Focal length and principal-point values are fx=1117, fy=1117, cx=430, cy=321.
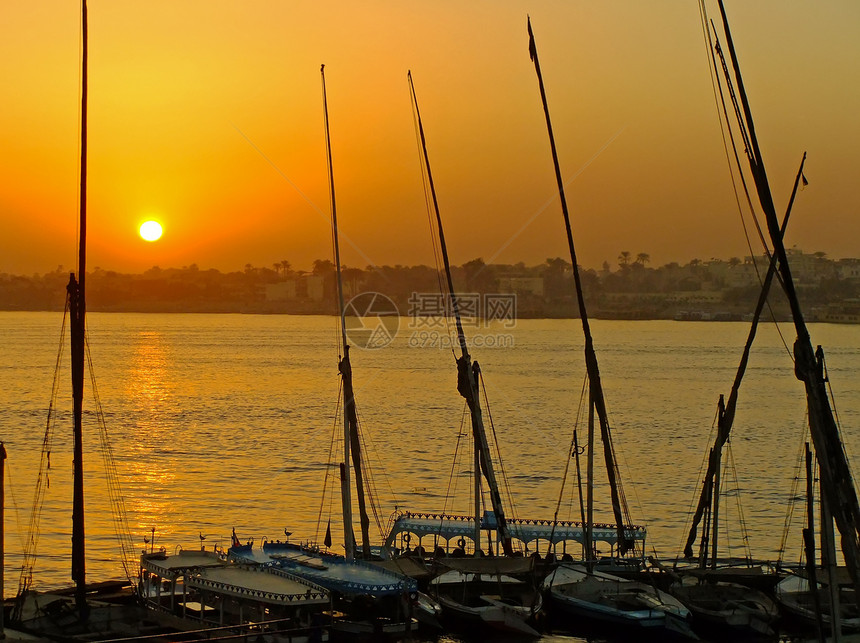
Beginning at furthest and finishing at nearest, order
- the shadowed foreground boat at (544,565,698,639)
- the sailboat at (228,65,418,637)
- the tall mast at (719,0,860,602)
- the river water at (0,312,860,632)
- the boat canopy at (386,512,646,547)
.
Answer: the river water at (0,312,860,632) < the boat canopy at (386,512,646,547) < the shadowed foreground boat at (544,565,698,639) < the sailboat at (228,65,418,637) < the tall mast at (719,0,860,602)

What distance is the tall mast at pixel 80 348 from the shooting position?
23391mm

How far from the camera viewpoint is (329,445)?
238 feet

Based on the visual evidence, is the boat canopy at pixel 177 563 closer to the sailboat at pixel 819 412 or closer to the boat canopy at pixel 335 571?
the boat canopy at pixel 335 571

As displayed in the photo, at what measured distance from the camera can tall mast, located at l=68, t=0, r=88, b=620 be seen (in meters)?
23.4

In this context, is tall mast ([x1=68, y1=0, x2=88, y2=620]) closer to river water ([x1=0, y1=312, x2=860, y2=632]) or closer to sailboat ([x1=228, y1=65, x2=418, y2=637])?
sailboat ([x1=228, y1=65, x2=418, y2=637])

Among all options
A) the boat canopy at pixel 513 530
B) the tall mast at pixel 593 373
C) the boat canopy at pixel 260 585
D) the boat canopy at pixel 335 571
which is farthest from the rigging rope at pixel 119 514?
the tall mast at pixel 593 373

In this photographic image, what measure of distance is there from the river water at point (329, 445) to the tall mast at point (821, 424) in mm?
25486

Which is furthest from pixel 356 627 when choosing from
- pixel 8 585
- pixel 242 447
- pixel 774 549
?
pixel 242 447

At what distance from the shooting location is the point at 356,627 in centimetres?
2378

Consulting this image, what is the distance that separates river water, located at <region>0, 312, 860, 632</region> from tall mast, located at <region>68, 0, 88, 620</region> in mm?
10765

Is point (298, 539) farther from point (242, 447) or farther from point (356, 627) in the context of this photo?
point (242, 447)

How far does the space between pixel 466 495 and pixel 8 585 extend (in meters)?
24.5

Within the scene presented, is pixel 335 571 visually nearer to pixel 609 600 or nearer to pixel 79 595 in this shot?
pixel 79 595

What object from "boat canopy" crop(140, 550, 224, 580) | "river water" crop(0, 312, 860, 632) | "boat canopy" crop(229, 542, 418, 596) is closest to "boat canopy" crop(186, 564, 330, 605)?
"boat canopy" crop(140, 550, 224, 580)
